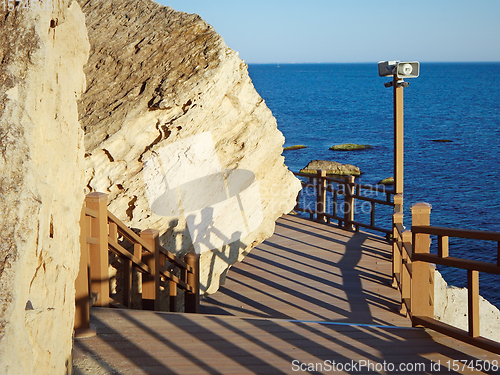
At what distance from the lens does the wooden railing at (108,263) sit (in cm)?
371

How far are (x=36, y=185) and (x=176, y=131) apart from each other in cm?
342

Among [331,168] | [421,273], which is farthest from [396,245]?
[331,168]

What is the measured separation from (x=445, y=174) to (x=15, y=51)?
3364cm

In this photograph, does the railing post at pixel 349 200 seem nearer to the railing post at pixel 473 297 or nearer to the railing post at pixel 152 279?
the railing post at pixel 152 279

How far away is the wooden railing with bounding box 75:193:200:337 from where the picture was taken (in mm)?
3705

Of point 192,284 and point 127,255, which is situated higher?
point 127,255

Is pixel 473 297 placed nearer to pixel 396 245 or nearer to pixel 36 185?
pixel 36 185

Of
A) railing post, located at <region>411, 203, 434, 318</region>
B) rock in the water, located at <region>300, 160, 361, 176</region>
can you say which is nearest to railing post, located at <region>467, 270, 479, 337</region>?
railing post, located at <region>411, 203, 434, 318</region>

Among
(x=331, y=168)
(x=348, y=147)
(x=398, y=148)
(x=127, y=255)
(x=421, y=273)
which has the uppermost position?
(x=398, y=148)

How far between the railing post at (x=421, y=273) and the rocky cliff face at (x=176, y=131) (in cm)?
263

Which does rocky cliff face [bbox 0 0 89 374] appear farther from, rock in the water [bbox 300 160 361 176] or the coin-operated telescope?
rock in the water [bbox 300 160 361 176]

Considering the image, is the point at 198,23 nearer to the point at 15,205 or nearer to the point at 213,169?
the point at 213,169

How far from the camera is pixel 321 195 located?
1068 centimetres

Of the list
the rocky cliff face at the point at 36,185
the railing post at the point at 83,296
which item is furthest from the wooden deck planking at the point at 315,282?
the rocky cliff face at the point at 36,185
